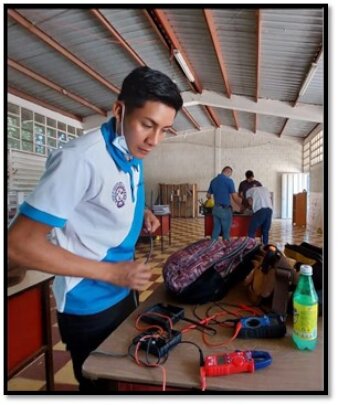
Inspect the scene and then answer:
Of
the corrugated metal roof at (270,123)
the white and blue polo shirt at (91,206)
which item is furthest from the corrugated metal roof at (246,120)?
the white and blue polo shirt at (91,206)

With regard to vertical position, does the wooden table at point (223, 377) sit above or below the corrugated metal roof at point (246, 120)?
below

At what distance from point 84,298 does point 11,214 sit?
0.27 m

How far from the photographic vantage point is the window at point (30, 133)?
2.44ft

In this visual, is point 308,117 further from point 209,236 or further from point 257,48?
point 209,236

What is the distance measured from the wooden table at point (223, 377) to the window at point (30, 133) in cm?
47

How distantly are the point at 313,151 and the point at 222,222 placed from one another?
0.34 meters

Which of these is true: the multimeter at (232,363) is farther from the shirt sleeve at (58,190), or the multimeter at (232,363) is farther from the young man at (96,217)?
the shirt sleeve at (58,190)

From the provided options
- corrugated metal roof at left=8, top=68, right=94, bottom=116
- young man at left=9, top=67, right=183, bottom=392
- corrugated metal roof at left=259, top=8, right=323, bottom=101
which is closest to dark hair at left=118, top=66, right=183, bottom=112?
young man at left=9, top=67, right=183, bottom=392

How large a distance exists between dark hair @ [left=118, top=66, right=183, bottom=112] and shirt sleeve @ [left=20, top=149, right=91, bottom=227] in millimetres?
192

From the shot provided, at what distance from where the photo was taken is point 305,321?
0.71 m

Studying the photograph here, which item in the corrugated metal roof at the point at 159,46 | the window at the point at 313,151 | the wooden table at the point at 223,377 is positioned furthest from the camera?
the window at the point at 313,151

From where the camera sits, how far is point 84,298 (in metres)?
0.80

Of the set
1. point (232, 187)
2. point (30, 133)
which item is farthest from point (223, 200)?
point (30, 133)

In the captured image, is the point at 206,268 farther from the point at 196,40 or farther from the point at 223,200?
the point at 196,40
